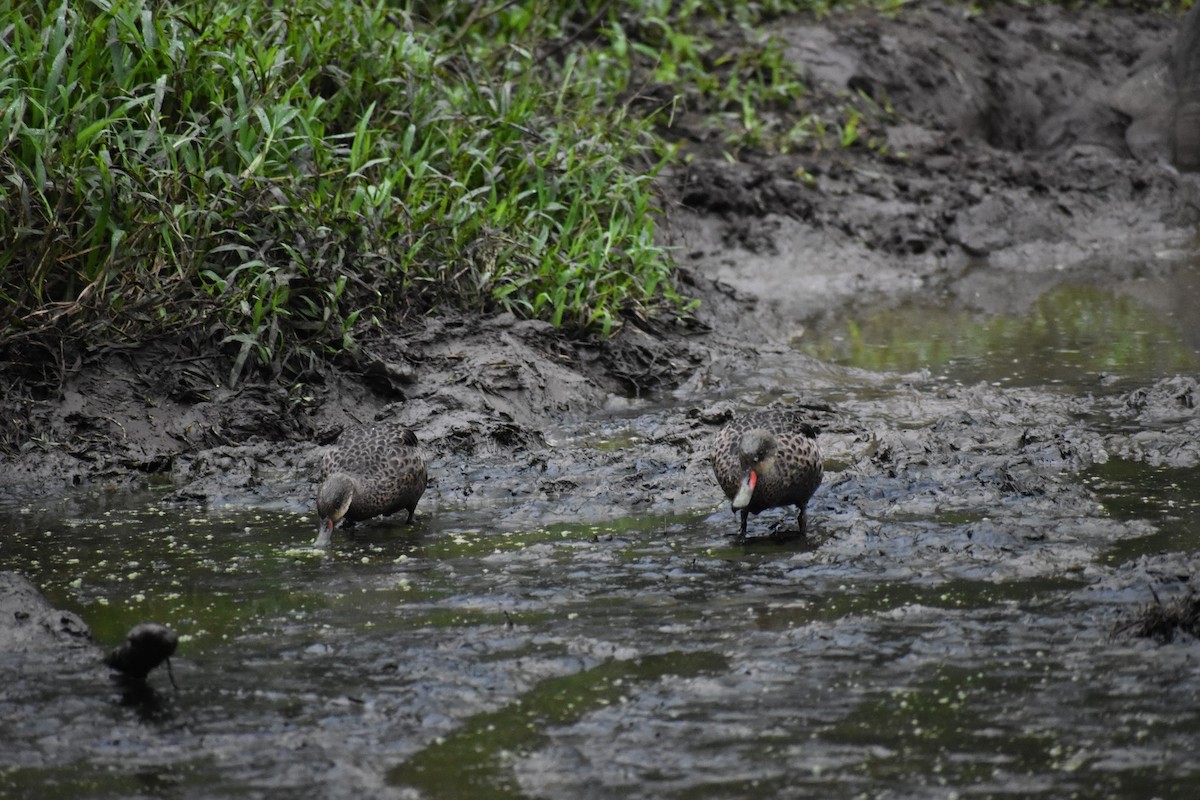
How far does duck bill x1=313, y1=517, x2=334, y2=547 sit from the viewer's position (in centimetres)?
647

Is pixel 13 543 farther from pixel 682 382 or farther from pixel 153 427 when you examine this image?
pixel 682 382

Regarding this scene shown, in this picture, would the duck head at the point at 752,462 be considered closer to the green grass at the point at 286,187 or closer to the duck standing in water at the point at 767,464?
the duck standing in water at the point at 767,464

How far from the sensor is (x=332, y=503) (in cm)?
652

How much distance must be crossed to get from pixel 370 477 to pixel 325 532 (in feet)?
1.10

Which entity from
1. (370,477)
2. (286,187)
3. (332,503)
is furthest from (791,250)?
(332,503)

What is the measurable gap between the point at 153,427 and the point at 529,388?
223 cm

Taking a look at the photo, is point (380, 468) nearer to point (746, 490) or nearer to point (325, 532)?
point (325, 532)

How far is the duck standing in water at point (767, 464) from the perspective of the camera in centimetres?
620

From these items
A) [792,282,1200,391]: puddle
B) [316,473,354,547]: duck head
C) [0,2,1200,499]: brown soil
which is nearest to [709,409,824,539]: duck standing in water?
[316,473,354,547]: duck head

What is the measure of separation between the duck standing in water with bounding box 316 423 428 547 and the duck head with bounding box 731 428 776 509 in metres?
1.59

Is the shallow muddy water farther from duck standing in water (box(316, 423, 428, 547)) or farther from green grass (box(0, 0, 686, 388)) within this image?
green grass (box(0, 0, 686, 388))

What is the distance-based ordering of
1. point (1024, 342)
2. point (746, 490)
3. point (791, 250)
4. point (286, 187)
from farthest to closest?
point (791, 250) → point (1024, 342) → point (286, 187) → point (746, 490)

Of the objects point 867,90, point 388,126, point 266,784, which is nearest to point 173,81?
point 388,126

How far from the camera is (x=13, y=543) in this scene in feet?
21.4
